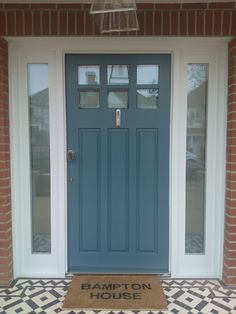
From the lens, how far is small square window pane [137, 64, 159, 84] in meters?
2.38

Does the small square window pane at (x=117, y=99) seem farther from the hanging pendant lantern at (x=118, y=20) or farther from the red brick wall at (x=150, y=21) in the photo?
the hanging pendant lantern at (x=118, y=20)

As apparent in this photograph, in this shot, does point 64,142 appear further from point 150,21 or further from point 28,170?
point 150,21

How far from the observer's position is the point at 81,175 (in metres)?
2.42

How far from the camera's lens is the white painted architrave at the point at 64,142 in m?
2.31

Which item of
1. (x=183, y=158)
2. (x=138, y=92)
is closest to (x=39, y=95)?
(x=138, y=92)

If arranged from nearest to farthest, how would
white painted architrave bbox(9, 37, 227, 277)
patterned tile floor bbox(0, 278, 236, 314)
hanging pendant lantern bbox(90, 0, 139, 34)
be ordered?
hanging pendant lantern bbox(90, 0, 139, 34) < patterned tile floor bbox(0, 278, 236, 314) < white painted architrave bbox(9, 37, 227, 277)

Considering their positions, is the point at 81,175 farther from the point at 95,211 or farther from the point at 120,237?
the point at 120,237

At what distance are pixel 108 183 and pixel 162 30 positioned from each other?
1.28 metres

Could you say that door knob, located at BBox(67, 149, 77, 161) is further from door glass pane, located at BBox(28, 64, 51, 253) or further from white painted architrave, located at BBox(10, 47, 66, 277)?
door glass pane, located at BBox(28, 64, 51, 253)

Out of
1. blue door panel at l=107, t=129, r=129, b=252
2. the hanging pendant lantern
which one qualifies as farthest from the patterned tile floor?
the hanging pendant lantern

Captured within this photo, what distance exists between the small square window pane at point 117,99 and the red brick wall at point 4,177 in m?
0.84

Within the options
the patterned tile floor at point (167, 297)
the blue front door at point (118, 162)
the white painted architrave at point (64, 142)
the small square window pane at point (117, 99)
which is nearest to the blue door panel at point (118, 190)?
the blue front door at point (118, 162)

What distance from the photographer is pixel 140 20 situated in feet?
7.13

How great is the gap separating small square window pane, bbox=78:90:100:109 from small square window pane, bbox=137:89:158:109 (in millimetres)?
344
